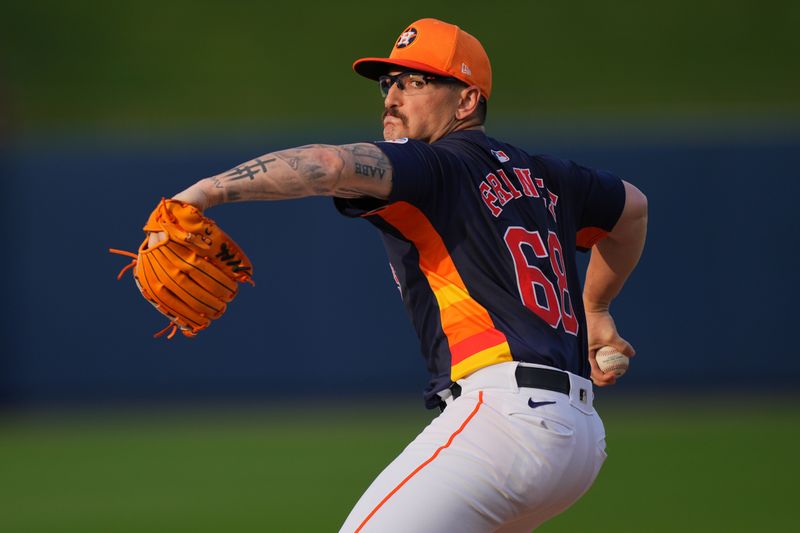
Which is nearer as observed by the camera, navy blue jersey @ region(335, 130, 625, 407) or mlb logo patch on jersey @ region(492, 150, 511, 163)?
navy blue jersey @ region(335, 130, 625, 407)

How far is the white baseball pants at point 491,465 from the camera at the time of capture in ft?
9.35

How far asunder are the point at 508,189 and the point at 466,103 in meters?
0.42

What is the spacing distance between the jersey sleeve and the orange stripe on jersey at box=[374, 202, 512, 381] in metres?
0.63

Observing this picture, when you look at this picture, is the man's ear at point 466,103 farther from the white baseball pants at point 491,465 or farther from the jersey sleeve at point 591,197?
the white baseball pants at point 491,465

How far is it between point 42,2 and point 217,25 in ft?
8.33

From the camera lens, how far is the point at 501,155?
3.43 m

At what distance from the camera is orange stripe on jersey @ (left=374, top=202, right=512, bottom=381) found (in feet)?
10.5

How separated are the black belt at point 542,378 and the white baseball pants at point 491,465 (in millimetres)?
18

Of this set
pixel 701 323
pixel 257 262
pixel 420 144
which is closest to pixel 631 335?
pixel 701 323

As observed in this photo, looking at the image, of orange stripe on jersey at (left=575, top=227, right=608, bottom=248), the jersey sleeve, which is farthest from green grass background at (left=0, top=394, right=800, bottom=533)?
the jersey sleeve

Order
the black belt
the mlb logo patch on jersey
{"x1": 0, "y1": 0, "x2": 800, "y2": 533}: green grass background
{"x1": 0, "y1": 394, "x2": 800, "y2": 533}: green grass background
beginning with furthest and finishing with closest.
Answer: {"x1": 0, "y1": 0, "x2": 800, "y2": 533}: green grass background
{"x1": 0, "y1": 394, "x2": 800, "y2": 533}: green grass background
the mlb logo patch on jersey
the black belt

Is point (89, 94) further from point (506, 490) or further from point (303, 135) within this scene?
point (506, 490)

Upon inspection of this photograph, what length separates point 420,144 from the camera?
318 centimetres

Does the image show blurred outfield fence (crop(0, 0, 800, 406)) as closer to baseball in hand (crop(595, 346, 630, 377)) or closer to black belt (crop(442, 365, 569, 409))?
baseball in hand (crop(595, 346, 630, 377))
